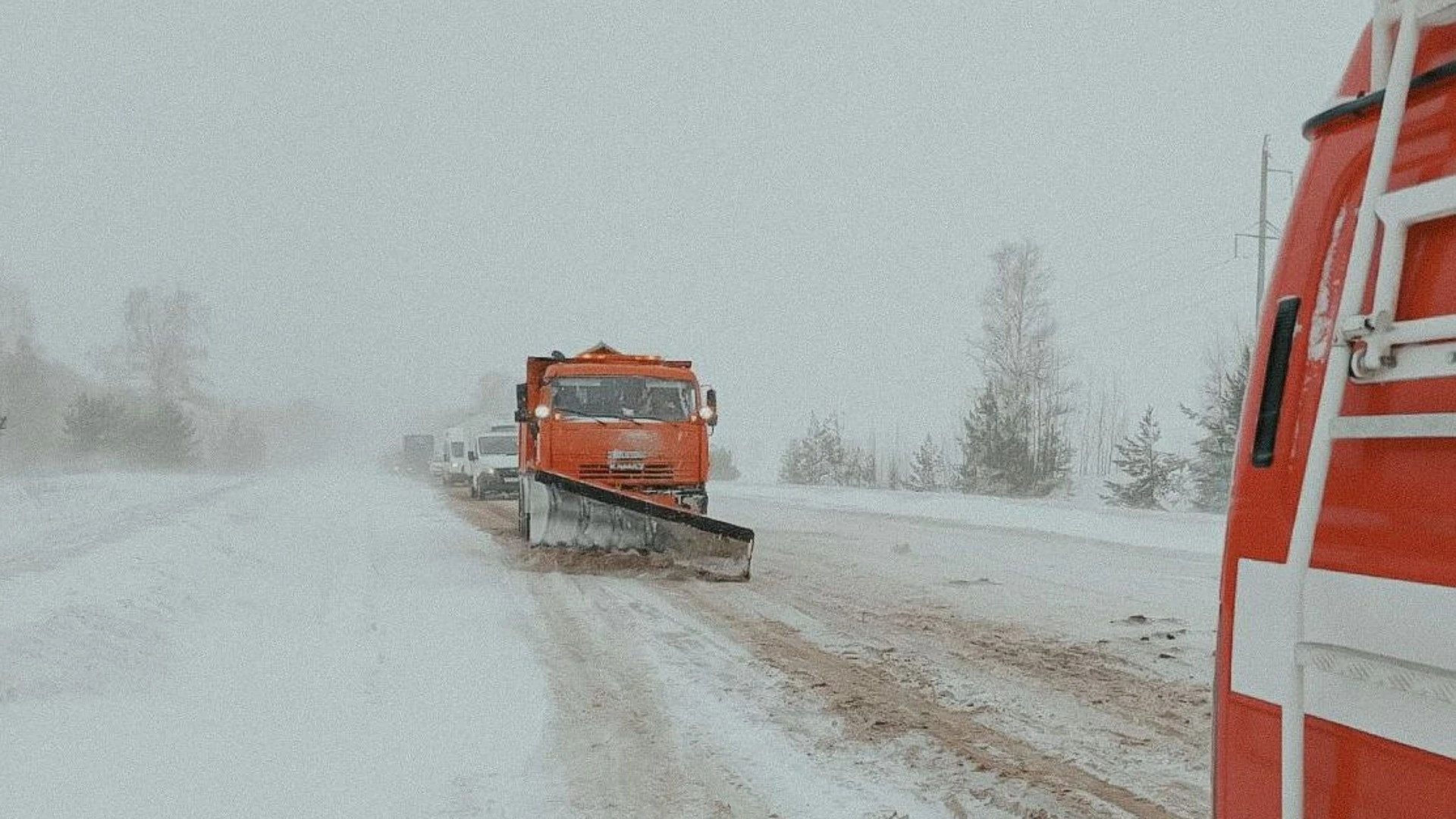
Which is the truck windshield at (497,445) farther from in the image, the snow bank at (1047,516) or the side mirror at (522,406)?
the side mirror at (522,406)

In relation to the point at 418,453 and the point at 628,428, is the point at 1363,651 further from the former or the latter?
the point at 418,453

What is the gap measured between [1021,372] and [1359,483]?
3512cm

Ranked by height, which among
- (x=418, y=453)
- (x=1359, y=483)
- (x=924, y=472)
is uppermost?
(x=1359, y=483)

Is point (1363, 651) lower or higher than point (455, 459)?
higher

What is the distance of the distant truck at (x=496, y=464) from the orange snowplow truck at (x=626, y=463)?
14.0 meters

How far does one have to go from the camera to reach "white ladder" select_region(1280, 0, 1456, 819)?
140 centimetres

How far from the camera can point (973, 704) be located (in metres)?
4.64

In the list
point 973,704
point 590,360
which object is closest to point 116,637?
point 973,704

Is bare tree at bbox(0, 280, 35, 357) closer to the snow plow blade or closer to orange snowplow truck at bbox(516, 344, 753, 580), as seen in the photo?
orange snowplow truck at bbox(516, 344, 753, 580)

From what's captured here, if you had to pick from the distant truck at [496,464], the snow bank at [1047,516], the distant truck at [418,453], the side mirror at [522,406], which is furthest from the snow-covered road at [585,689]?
the distant truck at [418,453]

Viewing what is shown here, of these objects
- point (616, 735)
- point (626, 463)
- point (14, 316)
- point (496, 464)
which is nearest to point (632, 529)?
point (626, 463)

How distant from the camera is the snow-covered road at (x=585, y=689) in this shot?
136 inches

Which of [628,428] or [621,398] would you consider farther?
[621,398]

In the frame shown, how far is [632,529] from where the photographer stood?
9.74 metres
